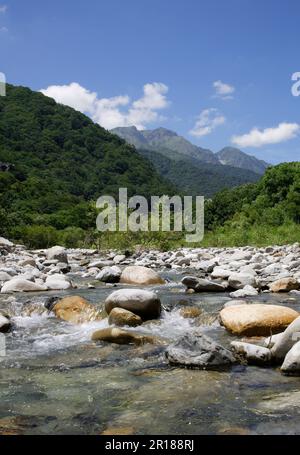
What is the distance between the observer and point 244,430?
146 inches

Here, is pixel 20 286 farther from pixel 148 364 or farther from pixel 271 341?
pixel 271 341

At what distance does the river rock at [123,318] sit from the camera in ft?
24.9

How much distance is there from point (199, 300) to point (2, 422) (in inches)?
239

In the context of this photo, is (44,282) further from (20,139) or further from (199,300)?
(20,139)

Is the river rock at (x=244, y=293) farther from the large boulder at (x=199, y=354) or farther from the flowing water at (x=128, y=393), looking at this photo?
the large boulder at (x=199, y=354)

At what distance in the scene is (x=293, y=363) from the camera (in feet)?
16.3

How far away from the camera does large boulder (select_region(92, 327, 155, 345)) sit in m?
6.57

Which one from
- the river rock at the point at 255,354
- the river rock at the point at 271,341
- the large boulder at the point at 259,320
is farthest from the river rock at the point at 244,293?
the river rock at the point at 255,354

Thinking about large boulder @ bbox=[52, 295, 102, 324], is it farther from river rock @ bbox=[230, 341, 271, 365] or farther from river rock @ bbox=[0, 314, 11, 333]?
river rock @ bbox=[230, 341, 271, 365]

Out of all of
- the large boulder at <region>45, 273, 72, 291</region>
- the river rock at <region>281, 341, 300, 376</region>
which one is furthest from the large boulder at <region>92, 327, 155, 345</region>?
the large boulder at <region>45, 273, 72, 291</region>

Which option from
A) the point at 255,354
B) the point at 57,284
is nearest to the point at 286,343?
the point at 255,354

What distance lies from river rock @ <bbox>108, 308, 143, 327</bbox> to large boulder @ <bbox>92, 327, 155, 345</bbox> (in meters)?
0.81

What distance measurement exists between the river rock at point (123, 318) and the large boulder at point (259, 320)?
4.91ft
